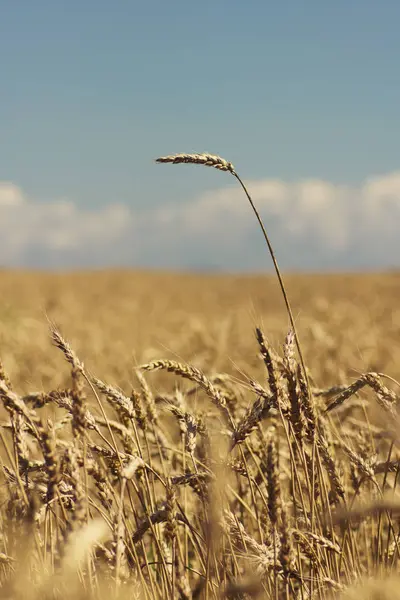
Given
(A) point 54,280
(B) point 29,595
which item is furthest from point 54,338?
(A) point 54,280

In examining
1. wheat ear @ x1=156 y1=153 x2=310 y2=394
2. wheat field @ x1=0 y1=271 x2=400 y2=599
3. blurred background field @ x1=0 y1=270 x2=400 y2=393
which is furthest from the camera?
blurred background field @ x1=0 y1=270 x2=400 y2=393

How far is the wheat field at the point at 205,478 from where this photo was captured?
5.39ft

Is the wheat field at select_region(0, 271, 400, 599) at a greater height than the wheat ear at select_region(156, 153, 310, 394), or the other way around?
the wheat ear at select_region(156, 153, 310, 394)

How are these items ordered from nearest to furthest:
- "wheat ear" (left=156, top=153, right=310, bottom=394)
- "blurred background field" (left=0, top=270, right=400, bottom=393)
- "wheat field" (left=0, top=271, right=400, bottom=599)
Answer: "wheat field" (left=0, top=271, right=400, bottom=599)
"wheat ear" (left=156, top=153, right=310, bottom=394)
"blurred background field" (left=0, top=270, right=400, bottom=393)

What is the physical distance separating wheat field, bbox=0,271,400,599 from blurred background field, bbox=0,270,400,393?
88mm

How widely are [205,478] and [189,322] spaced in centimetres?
993

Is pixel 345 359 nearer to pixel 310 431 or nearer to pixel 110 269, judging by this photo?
pixel 310 431

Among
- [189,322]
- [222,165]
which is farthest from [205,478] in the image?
[189,322]

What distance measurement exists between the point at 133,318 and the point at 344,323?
4882 mm

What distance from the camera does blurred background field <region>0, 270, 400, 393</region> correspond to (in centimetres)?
665

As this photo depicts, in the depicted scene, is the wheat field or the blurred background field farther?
the blurred background field

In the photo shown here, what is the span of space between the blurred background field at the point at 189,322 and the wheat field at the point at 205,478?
0.29ft

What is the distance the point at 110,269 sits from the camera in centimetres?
3431

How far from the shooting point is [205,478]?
224cm
